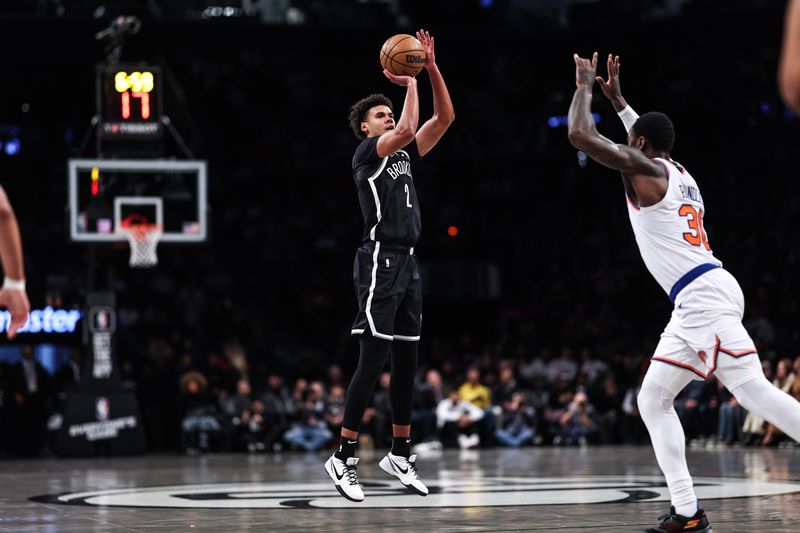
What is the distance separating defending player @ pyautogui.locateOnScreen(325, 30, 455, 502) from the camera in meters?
7.33

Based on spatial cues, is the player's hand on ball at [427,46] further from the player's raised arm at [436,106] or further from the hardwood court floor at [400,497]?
the hardwood court floor at [400,497]

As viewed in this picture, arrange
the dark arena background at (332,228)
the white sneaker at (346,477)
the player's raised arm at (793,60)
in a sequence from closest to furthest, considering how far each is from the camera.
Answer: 1. the player's raised arm at (793,60)
2. the white sneaker at (346,477)
3. the dark arena background at (332,228)

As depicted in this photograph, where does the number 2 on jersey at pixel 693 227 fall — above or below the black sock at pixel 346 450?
above

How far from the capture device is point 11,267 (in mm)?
4590

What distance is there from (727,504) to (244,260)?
18579mm

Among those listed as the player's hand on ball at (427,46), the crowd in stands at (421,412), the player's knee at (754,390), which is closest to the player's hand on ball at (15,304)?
the player's knee at (754,390)

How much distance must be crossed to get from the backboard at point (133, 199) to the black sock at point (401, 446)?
947 cm

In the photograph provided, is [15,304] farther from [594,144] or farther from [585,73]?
[585,73]

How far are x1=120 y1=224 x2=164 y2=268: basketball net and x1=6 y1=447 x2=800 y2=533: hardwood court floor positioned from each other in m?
3.12

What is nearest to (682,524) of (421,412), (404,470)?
(404,470)

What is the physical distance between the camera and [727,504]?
7.58 meters

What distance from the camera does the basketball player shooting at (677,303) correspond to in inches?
236

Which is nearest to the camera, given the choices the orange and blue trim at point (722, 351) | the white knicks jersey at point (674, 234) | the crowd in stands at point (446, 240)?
the orange and blue trim at point (722, 351)

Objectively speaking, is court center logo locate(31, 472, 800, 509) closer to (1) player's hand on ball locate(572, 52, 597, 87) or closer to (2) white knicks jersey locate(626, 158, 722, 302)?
(2) white knicks jersey locate(626, 158, 722, 302)
